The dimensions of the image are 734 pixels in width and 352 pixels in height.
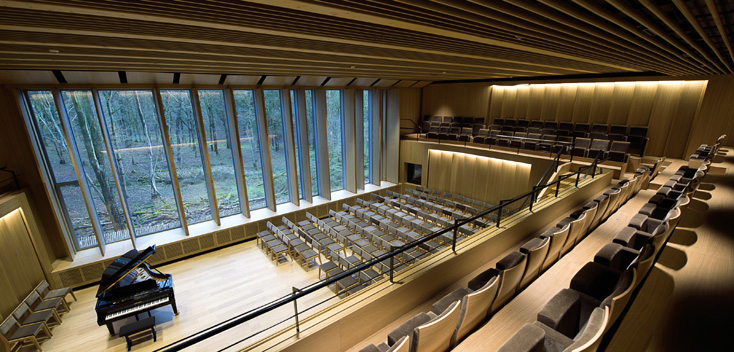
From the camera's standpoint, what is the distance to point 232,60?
5109 millimetres

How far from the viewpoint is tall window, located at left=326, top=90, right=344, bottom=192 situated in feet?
37.3

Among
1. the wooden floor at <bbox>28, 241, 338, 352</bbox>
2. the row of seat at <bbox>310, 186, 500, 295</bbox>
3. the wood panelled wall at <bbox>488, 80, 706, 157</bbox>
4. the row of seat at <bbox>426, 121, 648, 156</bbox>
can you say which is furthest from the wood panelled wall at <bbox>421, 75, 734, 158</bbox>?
the wooden floor at <bbox>28, 241, 338, 352</bbox>

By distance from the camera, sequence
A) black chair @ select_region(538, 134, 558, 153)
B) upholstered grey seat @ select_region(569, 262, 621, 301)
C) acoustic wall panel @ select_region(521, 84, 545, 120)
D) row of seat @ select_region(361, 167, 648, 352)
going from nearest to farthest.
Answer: row of seat @ select_region(361, 167, 648, 352) < upholstered grey seat @ select_region(569, 262, 621, 301) < black chair @ select_region(538, 134, 558, 153) < acoustic wall panel @ select_region(521, 84, 545, 120)

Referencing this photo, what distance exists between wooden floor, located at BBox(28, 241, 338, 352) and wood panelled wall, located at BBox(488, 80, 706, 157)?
10620 millimetres

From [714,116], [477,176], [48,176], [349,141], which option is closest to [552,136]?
[477,176]

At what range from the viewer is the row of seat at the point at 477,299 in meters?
2.44

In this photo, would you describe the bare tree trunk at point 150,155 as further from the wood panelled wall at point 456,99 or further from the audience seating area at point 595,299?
the wood panelled wall at point 456,99

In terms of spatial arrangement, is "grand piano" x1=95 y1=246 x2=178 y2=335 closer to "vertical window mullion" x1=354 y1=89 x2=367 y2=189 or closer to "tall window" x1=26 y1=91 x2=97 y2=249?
"tall window" x1=26 y1=91 x2=97 y2=249

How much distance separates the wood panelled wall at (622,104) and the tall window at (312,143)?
27.0 ft

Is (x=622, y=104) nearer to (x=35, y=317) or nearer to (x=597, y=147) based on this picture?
(x=597, y=147)

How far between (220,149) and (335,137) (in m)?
4.27

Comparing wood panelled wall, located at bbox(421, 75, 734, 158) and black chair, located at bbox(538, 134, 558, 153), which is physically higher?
wood panelled wall, located at bbox(421, 75, 734, 158)

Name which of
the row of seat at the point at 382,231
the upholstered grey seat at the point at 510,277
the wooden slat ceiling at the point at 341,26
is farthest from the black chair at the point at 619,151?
the upholstered grey seat at the point at 510,277

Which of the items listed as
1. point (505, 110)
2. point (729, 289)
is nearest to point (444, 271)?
point (729, 289)
